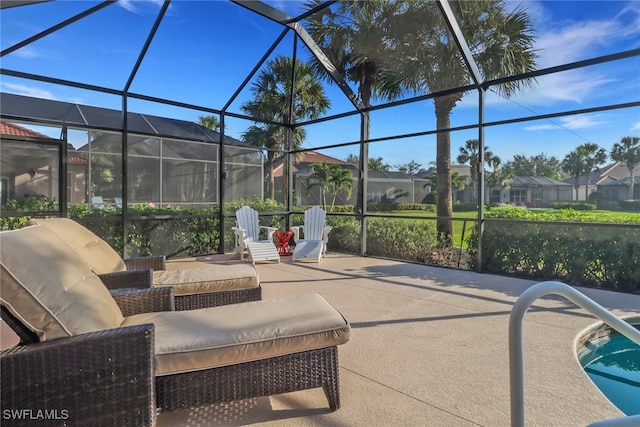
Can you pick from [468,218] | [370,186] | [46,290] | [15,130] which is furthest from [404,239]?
[15,130]

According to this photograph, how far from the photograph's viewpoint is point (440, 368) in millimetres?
2473

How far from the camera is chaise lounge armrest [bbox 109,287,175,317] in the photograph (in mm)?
2303

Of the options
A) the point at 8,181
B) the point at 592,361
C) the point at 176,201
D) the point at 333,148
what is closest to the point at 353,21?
the point at 333,148

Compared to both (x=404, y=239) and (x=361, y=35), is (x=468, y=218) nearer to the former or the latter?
(x=404, y=239)

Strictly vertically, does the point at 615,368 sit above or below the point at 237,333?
below

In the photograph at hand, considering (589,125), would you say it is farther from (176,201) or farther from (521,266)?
(176,201)

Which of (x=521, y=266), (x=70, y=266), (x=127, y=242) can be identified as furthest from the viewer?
(x=127, y=242)

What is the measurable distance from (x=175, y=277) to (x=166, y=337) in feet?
4.64

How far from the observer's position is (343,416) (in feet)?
6.36

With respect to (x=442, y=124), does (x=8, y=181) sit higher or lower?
lower

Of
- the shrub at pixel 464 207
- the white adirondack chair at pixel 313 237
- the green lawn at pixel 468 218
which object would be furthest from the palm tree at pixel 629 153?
the white adirondack chair at pixel 313 237

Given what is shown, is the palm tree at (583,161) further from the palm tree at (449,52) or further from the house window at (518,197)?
the palm tree at (449,52)

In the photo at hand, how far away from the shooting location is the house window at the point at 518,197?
648 cm

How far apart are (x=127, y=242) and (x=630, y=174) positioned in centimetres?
814
